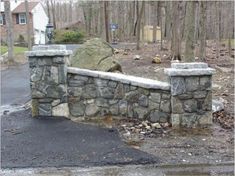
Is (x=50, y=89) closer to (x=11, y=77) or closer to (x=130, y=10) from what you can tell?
(x=11, y=77)

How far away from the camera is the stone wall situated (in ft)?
24.5

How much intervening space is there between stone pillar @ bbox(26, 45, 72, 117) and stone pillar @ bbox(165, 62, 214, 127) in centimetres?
204

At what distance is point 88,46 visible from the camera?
10.8 meters

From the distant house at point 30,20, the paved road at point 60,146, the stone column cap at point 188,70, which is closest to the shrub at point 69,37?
the distant house at point 30,20

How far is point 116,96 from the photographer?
311 inches

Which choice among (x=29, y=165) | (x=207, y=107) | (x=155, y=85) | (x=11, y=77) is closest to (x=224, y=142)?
(x=207, y=107)

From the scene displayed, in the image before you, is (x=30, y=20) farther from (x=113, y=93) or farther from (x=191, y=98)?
(x=191, y=98)

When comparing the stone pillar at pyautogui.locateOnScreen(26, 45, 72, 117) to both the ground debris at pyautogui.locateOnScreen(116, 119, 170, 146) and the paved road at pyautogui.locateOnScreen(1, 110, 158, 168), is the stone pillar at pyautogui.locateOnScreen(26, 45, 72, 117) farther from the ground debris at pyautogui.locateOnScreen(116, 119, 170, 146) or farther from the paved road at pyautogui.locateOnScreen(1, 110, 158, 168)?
the ground debris at pyautogui.locateOnScreen(116, 119, 170, 146)

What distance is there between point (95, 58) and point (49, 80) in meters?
2.45

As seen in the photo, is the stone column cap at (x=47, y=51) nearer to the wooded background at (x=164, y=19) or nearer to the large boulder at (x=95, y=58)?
the large boulder at (x=95, y=58)

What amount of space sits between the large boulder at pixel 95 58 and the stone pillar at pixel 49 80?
2007 millimetres

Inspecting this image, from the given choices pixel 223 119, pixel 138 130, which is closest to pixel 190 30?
pixel 223 119

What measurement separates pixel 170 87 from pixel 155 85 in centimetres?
28

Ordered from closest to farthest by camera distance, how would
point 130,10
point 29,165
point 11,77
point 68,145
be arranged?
point 29,165, point 68,145, point 11,77, point 130,10
